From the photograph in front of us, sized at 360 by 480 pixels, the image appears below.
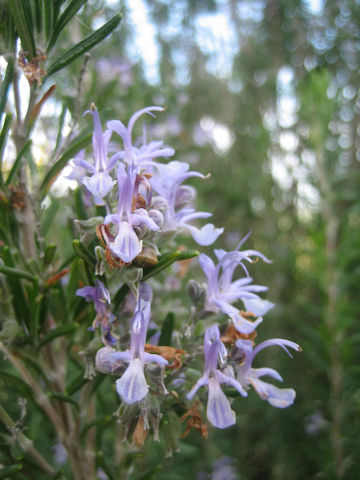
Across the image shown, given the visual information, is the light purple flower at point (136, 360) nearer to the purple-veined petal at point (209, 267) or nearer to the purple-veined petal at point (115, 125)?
the purple-veined petal at point (209, 267)

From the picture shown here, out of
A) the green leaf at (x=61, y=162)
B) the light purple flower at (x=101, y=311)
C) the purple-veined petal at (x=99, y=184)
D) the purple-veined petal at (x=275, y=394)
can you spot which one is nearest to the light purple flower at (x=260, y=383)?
the purple-veined petal at (x=275, y=394)

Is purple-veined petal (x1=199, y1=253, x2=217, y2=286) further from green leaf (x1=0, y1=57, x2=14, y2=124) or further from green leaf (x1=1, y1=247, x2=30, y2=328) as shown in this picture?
green leaf (x1=0, y1=57, x2=14, y2=124)

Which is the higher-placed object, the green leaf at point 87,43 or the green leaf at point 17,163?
the green leaf at point 87,43

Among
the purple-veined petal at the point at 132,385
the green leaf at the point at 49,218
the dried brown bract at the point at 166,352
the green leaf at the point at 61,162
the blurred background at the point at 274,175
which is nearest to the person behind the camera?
the purple-veined petal at the point at 132,385

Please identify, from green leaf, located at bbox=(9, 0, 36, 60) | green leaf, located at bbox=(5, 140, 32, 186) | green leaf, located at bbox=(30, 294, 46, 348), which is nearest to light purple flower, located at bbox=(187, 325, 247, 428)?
green leaf, located at bbox=(30, 294, 46, 348)

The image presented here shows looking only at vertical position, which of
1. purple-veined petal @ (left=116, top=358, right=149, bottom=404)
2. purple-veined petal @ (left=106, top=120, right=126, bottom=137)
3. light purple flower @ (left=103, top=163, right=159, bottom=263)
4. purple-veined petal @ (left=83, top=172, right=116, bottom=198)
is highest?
purple-veined petal @ (left=106, top=120, right=126, bottom=137)

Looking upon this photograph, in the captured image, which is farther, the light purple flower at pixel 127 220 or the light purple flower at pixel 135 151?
the light purple flower at pixel 135 151

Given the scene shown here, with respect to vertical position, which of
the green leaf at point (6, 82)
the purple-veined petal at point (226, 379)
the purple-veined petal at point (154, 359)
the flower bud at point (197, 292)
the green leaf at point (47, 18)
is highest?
the green leaf at point (47, 18)
